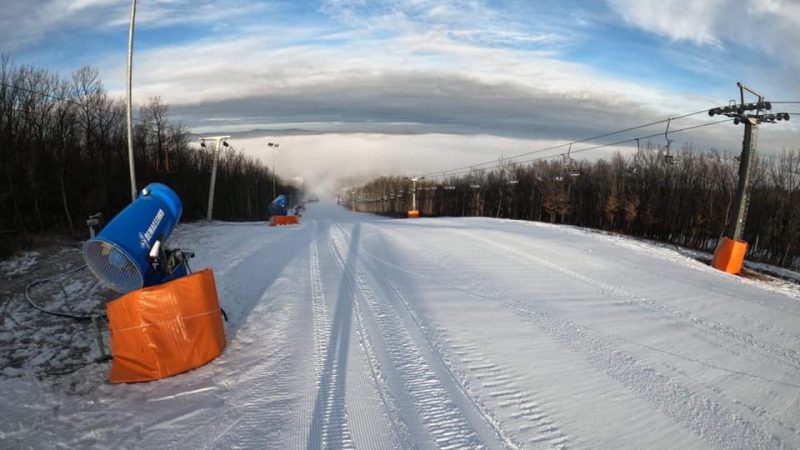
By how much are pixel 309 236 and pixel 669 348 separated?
16.0m

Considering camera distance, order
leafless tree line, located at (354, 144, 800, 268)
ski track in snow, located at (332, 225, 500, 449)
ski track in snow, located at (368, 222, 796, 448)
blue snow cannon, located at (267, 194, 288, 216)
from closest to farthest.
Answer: ski track in snow, located at (332, 225, 500, 449), ski track in snow, located at (368, 222, 796, 448), blue snow cannon, located at (267, 194, 288, 216), leafless tree line, located at (354, 144, 800, 268)

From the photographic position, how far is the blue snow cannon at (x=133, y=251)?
20.5 feet

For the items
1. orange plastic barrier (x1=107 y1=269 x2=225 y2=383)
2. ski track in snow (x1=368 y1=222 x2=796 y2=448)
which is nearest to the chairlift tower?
ski track in snow (x1=368 y1=222 x2=796 y2=448)

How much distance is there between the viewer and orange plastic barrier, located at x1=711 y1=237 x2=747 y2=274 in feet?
56.3

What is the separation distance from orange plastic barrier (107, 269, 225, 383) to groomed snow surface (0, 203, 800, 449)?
21 centimetres

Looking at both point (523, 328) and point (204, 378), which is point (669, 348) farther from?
point (204, 378)

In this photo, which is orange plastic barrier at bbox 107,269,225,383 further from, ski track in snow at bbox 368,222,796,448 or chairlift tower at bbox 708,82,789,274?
chairlift tower at bbox 708,82,789,274

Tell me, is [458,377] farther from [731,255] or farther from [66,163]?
[66,163]

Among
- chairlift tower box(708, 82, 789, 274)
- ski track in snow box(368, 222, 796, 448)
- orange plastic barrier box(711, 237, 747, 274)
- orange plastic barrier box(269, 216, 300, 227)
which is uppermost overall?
chairlift tower box(708, 82, 789, 274)

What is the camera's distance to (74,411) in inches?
200

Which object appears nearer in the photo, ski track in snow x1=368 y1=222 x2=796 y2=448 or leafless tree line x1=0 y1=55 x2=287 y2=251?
ski track in snow x1=368 y1=222 x2=796 y2=448

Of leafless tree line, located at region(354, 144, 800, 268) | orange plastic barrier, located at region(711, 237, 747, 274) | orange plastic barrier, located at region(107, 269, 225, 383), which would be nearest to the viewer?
orange plastic barrier, located at region(107, 269, 225, 383)

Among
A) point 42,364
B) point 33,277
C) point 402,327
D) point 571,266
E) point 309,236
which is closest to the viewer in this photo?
point 42,364

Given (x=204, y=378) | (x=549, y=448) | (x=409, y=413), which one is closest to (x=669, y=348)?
(x=549, y=448)
